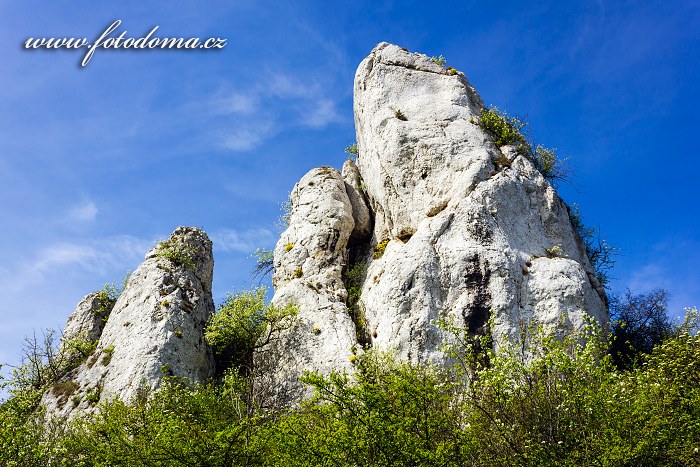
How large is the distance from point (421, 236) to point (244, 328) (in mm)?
9955

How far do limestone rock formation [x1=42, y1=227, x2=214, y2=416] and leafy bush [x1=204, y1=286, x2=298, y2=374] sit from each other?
948 mm

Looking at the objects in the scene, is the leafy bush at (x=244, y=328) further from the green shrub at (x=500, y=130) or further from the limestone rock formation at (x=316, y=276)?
the green shrub at (x=500, y=130)

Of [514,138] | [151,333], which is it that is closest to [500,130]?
[514,138]

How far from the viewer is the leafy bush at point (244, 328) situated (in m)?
29.2

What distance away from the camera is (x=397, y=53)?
1574 inches

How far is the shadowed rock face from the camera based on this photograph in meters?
26.1

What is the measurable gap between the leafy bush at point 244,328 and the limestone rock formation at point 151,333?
948 millimetres

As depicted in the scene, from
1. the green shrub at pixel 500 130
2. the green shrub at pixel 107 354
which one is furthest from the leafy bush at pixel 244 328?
the green shrub at pixel 500 130

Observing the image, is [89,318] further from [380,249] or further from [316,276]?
[380,249]

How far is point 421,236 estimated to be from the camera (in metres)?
28.7

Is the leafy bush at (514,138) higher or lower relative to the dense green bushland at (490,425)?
higher

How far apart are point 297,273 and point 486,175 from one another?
11.5 m

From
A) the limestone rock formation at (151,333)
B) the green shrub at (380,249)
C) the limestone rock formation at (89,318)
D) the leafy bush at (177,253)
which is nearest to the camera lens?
the limestone rock formation at (151,333)

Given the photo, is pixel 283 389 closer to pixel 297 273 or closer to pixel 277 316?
pixel 277 316
